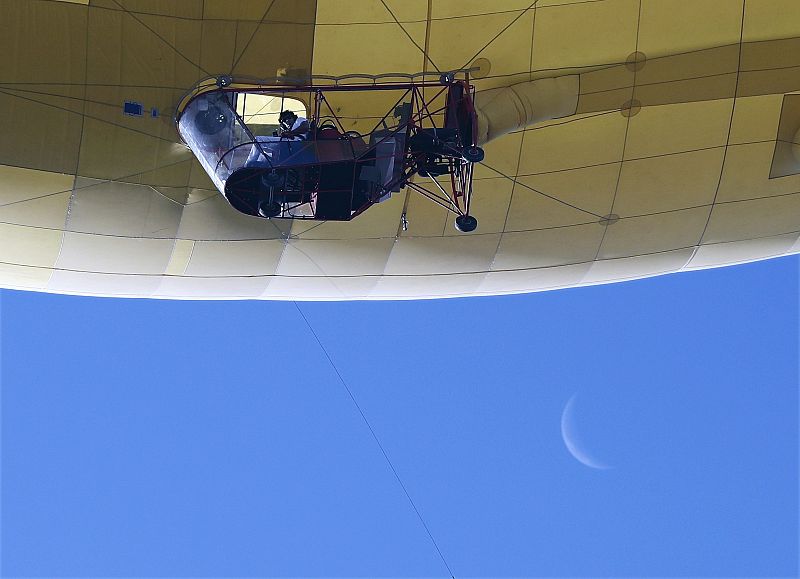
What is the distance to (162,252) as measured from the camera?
15.5m

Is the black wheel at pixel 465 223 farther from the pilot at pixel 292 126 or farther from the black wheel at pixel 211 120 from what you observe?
the black wheel at pixel 211 120

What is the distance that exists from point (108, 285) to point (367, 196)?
3865 millimetres

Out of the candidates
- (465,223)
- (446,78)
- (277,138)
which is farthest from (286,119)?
(465,223)

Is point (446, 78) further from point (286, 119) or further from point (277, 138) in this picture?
point (277, 138)

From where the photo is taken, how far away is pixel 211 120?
13938 millimetres

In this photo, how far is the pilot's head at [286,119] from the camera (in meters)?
13.7

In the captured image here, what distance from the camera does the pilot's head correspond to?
540 inches

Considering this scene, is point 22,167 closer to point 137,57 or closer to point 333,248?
point 137,57

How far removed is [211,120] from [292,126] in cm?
86

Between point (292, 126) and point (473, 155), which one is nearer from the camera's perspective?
point (473, 155)

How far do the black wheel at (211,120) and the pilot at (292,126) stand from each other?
0.60m

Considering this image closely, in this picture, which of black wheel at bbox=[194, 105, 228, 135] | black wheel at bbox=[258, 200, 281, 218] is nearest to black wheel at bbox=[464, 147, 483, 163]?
black wheel at bbox=[258, 200, 281, 218]

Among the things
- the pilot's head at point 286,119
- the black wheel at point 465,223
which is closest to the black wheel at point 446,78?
the black wheel at point 465,223

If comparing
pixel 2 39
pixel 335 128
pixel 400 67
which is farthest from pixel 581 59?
pixel 2 39
